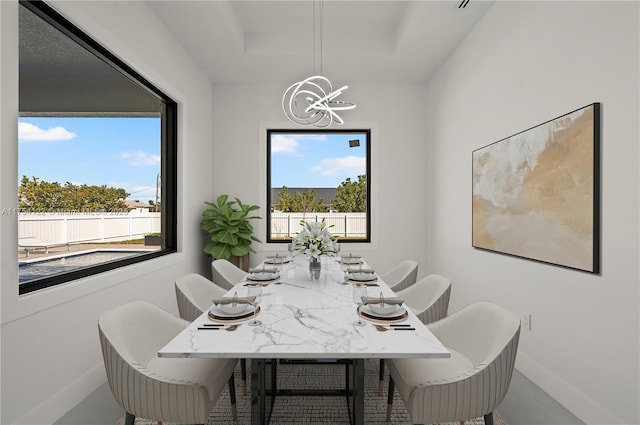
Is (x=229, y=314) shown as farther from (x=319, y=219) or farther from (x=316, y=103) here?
(x=319, y=219)

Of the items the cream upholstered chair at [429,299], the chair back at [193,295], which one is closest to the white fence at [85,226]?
the chair back at [193,295]

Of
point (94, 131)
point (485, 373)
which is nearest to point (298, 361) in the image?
point (485, 373)

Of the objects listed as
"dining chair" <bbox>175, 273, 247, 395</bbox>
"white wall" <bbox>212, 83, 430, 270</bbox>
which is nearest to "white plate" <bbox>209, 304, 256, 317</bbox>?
"dining chair" <bbox>175, 273, 247, 395</bbox>

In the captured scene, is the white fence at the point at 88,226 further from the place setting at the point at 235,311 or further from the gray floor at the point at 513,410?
the place setting at the point at 235,311

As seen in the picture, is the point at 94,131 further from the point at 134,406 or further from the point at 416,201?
the point at 416,201

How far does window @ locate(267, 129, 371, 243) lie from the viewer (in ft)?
17.2

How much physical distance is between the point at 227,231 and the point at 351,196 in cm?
191

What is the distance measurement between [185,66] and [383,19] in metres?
2.29

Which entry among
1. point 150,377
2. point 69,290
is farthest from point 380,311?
point 69,290

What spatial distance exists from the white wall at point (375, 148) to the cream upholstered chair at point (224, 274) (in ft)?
6.01

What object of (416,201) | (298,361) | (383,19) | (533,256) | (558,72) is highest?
(383,19)

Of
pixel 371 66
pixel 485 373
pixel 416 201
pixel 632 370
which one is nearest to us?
pixel 485 373

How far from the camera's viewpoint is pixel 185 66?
403 cm

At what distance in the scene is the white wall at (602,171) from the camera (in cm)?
183
